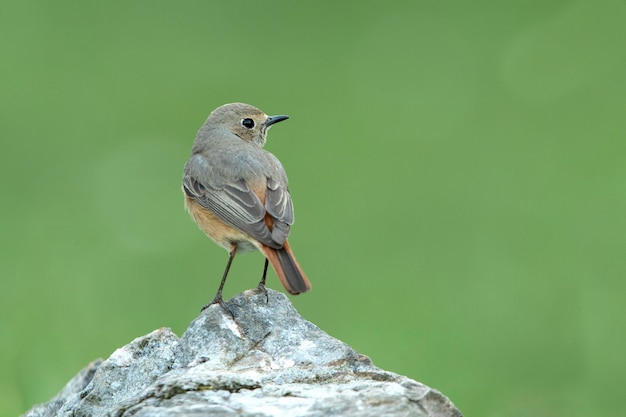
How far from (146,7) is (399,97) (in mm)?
4160

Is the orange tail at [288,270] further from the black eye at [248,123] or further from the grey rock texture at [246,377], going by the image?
the black eye at [248,123]

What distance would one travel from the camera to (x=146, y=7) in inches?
644

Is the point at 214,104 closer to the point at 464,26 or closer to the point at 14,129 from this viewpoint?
the point at 14,129

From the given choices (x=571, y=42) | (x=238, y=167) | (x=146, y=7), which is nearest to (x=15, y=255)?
(x=238, y=167)

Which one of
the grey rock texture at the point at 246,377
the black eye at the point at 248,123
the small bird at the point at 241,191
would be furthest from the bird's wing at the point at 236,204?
the grey rock texture at the point at 246,377

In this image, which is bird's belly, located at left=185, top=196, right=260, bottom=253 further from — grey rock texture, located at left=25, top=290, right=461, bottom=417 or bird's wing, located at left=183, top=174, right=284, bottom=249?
grey rock texture, located at left=25, top=290, right=461, bottom=417

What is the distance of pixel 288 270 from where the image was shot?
6.78 meters

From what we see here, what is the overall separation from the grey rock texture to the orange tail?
177 millimetres

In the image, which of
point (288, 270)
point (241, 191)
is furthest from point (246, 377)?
point (241, 191)

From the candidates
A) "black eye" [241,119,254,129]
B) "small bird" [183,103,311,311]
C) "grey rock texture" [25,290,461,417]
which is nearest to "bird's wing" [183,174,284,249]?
"small bird" [183,103,311,311]

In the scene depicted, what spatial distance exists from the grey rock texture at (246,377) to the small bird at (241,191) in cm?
58

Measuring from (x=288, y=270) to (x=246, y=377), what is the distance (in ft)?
5.72

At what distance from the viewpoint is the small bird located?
707cm

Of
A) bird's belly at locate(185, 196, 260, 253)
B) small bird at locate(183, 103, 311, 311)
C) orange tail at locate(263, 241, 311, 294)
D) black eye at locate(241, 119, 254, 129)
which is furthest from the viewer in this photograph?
black eye at locate(241, 119, 254, 129)
